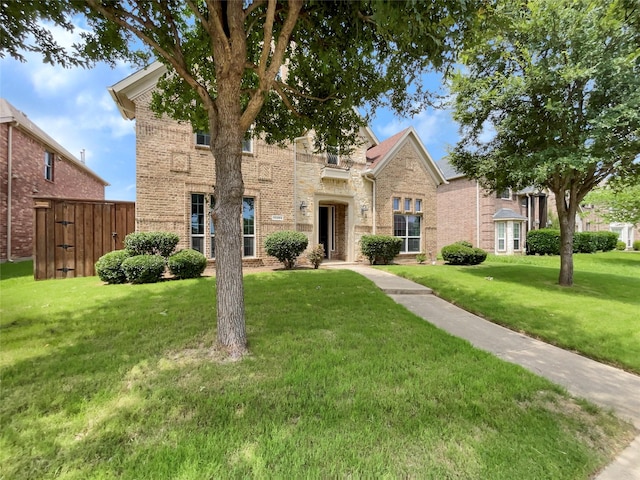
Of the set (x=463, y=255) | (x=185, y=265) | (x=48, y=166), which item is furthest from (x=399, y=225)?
(x=48, y=166)

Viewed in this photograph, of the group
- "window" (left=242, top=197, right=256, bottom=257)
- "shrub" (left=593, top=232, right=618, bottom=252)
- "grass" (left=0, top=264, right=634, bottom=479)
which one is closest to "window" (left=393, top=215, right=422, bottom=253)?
"window" (left=242, top=197, right=256, bottom=257)

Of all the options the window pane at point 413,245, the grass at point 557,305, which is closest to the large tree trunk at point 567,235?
the grass at point 557,305

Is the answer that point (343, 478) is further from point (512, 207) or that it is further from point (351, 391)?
point (512, 207)

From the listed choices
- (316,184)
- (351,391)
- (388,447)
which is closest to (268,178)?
(316,184)

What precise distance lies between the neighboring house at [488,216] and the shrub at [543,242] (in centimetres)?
48

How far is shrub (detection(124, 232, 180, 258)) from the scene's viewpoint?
880 cm

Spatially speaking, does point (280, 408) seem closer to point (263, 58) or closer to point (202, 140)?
point (263, 58)

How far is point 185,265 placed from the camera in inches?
340

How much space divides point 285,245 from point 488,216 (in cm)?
1632

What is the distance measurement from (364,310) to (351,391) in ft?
9.54

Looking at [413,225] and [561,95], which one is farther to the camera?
[413,225]

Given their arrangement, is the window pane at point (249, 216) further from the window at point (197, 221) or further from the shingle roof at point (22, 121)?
the shingle roof at point (22, 121)

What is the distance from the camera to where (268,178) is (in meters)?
11.8

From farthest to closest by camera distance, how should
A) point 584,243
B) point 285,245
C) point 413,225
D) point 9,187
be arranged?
point 584,243
point 413,225
point 9,187
point 285,245
